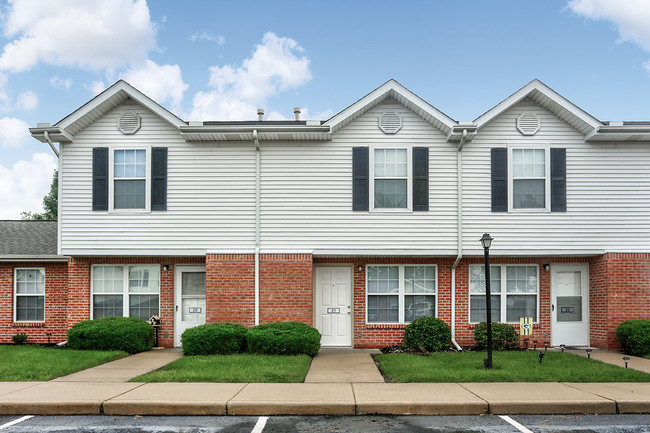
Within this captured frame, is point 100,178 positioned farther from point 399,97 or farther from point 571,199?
point 571,199

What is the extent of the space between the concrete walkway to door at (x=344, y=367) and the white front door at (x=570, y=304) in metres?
4.77

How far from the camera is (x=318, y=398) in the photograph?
313 inches

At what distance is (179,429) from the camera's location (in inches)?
271

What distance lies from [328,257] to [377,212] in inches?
67.1

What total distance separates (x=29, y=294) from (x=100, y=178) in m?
3.96

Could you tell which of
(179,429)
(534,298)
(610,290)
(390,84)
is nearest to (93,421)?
(179,429)

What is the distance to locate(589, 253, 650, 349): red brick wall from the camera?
13.2 metres

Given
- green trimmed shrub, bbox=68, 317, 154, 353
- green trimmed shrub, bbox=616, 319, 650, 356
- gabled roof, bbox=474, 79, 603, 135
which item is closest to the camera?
green trimmed shrub, bbox=616, 319, 650, 356

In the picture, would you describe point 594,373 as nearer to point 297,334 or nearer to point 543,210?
point 543,210

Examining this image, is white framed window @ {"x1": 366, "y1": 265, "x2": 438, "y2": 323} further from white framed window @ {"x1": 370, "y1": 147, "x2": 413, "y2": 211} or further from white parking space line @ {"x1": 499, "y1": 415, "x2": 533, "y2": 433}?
white parking space line @ {"x1": 499, "y1": 415, "x2": 533, "y2": 433}

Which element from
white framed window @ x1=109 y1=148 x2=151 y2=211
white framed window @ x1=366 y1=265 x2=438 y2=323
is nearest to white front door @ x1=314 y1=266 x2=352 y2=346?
white framed window @ x1=366 y1=265 x2=438 y2=323

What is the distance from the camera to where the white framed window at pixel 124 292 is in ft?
45.7

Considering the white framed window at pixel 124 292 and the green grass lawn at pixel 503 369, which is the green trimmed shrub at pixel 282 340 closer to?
the green grass lawn at pixel 503 369

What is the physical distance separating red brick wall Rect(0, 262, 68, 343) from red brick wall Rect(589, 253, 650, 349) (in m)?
13.7
